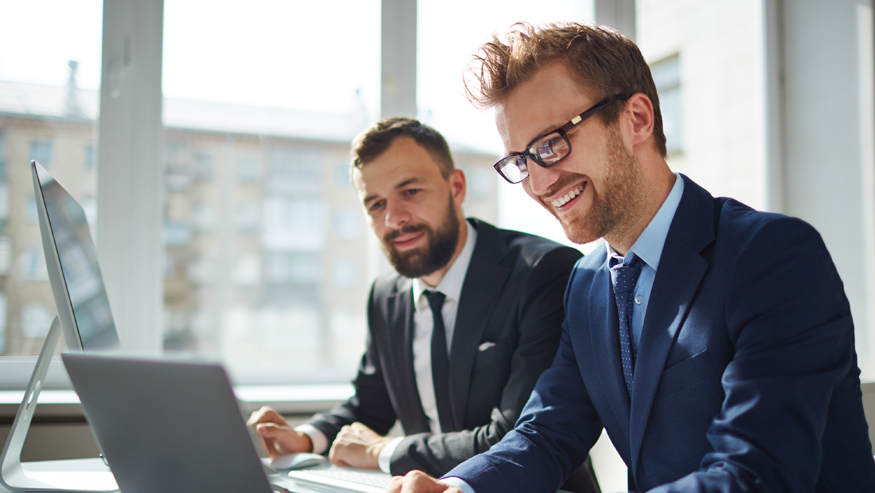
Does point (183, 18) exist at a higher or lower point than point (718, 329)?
higher

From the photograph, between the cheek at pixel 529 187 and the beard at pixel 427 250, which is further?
the beard at pixel 427 250

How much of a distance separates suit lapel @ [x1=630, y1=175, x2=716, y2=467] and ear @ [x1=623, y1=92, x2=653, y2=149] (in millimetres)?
188

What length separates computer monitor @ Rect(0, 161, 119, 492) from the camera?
1.11 meters

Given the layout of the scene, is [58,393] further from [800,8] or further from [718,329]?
[800,8]

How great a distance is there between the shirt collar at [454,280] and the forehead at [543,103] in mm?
639

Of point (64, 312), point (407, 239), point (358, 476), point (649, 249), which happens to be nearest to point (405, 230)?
point (407, 239)

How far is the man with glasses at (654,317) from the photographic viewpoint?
87cm

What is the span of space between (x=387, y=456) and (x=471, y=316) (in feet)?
1.41

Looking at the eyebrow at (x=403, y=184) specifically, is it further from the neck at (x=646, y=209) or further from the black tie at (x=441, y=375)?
the neck at (x=646, y=209)

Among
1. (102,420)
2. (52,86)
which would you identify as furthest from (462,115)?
(102,420)

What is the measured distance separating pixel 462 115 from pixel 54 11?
168 centimetres

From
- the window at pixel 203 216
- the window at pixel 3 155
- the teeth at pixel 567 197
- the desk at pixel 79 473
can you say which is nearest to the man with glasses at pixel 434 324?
the desk at pixel 79 473

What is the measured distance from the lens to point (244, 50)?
A: 2613 mm

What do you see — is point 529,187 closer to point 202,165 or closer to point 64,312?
point 64,312
